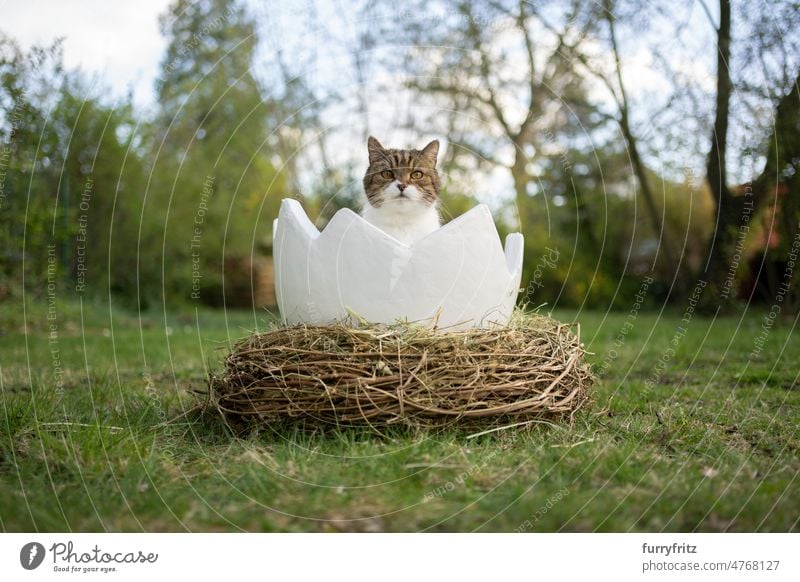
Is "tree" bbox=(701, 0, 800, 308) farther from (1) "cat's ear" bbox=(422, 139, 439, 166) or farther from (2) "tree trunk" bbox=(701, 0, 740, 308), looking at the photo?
(1) "cat's ear" bbox=(422, 139, 439, 166)

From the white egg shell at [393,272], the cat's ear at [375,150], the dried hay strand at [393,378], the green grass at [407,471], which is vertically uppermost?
the cat's ear at [375,150]

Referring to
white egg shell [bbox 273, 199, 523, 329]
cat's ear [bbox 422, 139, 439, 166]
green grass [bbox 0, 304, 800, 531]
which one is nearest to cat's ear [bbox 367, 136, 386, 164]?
cat's ear [bbox 422, 139, 439, 166]

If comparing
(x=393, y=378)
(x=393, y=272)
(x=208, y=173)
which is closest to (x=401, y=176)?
(x=393, y=272)

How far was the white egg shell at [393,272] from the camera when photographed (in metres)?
2.88

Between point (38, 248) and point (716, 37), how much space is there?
22.9 feet

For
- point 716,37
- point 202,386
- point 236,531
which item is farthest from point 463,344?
point 716,37

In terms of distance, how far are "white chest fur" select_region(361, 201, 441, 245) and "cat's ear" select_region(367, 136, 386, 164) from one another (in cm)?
25

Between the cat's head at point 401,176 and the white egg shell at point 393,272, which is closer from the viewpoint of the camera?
the white egg shell at point 393,272

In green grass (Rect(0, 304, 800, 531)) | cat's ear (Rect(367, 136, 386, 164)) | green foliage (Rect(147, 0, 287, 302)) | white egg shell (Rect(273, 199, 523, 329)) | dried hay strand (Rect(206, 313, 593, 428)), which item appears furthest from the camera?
green foliage (Rect(147, 0, 287, 302))

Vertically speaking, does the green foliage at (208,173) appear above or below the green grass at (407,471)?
above

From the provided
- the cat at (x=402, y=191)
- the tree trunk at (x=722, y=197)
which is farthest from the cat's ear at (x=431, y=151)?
the tree trunk at (x=722, y=197)

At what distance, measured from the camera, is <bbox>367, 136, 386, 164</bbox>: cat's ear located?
3.37m

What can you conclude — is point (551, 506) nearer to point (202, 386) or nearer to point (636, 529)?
point (636, 529)

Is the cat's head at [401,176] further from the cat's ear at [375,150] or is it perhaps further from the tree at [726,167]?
the tree at [726,167]
